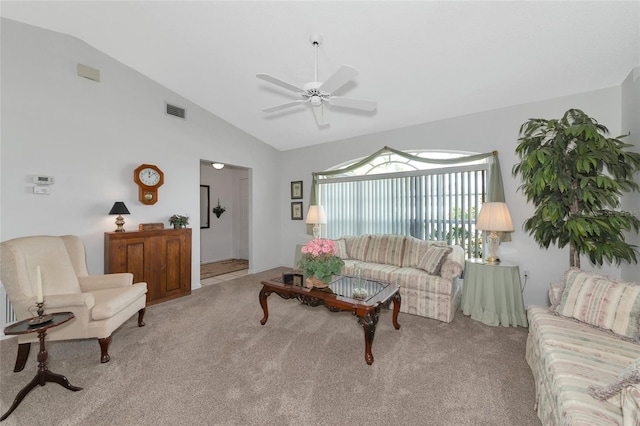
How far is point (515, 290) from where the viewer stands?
3.01 meters

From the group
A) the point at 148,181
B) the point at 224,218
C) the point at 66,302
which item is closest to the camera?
the point at 66,302

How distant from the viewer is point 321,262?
108 inches

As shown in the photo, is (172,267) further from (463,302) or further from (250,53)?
(463,302)

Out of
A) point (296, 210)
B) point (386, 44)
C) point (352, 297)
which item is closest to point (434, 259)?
point (352, 297)

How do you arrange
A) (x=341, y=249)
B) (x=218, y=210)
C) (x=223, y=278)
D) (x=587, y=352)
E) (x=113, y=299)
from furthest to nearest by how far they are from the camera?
1. (x=218, y=210)
2. (x=223, y=278)
3. (x=341, y=249)
4. (x=113, y=299)
5. (x=587, y=352)

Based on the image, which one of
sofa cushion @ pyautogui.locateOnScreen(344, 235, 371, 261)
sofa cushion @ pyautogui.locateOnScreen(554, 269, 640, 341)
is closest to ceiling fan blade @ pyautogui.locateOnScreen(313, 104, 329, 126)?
sofa cushion @ pyautogui.locateOnScreen(344, 235, 371, 261)

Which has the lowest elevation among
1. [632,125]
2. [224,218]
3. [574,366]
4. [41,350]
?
[41,350]

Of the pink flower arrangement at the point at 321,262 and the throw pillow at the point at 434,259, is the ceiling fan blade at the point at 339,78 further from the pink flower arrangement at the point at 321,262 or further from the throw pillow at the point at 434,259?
the throw pillow at the point at 434,259

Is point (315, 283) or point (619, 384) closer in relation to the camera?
point (619, 384)

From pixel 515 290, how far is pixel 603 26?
2.65m

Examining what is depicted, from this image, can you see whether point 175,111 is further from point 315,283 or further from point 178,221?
point 315,283

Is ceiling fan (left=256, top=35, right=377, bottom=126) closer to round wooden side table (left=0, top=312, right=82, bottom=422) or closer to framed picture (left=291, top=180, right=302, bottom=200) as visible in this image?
round wooden side table (left=0, top=312, right=82, bottom=422)

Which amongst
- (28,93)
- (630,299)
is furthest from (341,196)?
(28,93)

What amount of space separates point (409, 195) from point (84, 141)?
Answer: 15.7 ft
